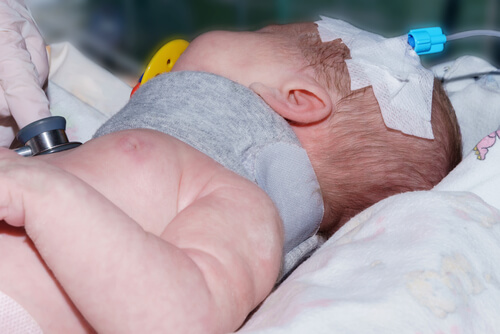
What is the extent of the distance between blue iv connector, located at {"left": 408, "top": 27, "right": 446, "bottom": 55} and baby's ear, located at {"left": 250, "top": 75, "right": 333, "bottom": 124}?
0.21 m

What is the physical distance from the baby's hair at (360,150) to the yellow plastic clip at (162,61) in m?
0.31

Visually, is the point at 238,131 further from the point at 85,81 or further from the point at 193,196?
the point at 85,81

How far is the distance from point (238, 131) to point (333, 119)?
0.61ft

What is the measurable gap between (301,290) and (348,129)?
0.36 m

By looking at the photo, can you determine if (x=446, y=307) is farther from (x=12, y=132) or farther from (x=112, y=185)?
(x=12, y=132)

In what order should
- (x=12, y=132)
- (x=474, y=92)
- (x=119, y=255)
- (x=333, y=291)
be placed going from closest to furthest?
(x=119, y=255)
(x=333, y=291)
(x=12, y=132)
(x=474, y=92)

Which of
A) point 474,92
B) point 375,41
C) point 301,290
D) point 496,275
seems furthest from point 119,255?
point 474,92

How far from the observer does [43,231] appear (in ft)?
1.98

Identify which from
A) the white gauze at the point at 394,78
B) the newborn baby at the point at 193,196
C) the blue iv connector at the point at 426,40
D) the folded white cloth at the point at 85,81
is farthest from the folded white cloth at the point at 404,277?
the folded white cloth at the point at 85,81

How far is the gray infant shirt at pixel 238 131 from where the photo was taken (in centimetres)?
87

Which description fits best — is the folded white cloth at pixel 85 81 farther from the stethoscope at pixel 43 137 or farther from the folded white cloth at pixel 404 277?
the folded white cloth at pixel 404 277

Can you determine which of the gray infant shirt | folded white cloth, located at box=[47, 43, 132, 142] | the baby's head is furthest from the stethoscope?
folded white cloth, located at box=[47, 43, 132, 142]

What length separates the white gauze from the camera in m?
0.99

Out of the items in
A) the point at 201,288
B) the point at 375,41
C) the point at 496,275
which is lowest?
the point at 496,275
